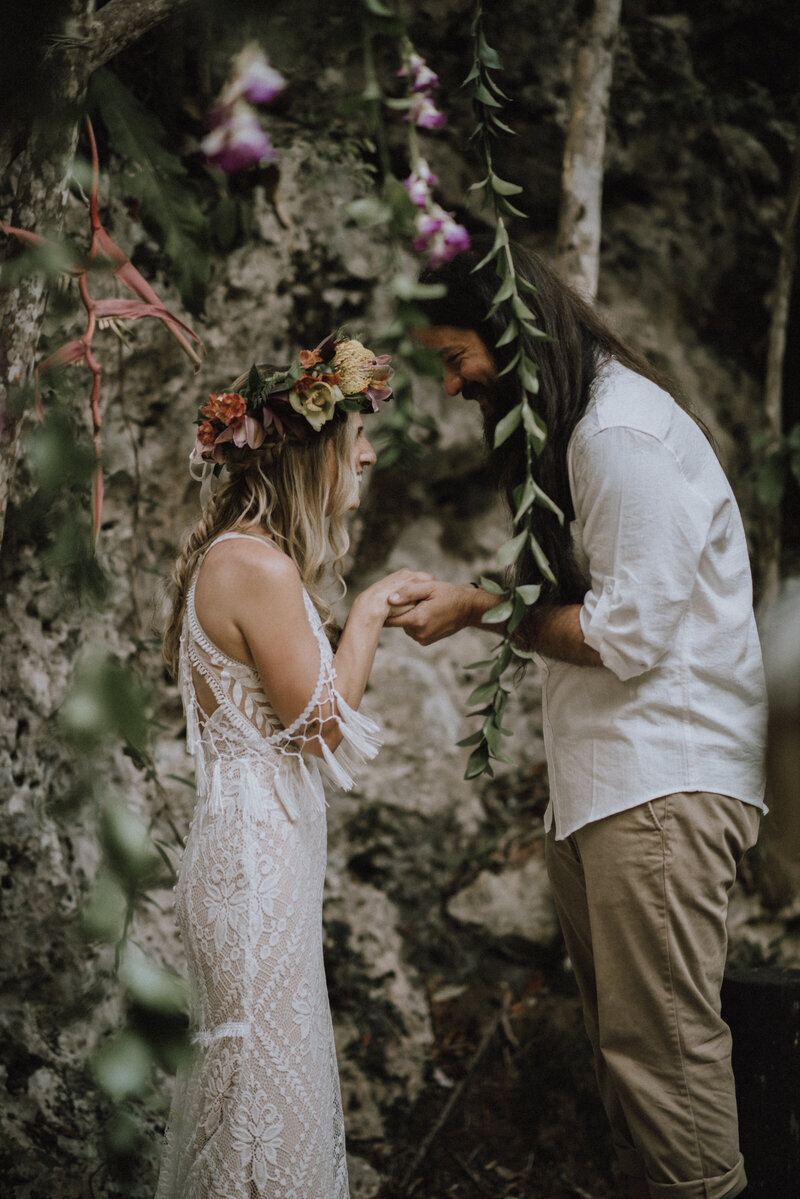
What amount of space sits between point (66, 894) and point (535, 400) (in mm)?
1721

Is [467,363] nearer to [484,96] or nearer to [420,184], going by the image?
[484,96]

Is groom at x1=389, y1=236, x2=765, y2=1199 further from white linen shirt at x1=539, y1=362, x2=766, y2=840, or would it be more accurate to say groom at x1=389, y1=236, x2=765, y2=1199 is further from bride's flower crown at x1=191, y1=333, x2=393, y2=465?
bride's flower crown at x1=191, y1=333, x2=393, y2=465

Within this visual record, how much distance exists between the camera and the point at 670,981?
181cm

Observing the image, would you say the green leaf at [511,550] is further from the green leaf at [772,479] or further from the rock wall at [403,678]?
the green leaf at [772,479]

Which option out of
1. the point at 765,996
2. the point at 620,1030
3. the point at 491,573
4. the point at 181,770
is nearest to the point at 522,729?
the point at 491,573

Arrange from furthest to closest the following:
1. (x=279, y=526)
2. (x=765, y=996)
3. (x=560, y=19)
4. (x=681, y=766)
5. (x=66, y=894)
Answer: (x=560, y=19)
(x=66, y=894)
(x=765, y=996)
(x=279, y=526)
(x=681, y=766)

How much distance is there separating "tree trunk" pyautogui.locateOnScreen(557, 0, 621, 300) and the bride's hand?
54.6 inches

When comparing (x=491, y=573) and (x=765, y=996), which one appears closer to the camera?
(x=765, y=996)

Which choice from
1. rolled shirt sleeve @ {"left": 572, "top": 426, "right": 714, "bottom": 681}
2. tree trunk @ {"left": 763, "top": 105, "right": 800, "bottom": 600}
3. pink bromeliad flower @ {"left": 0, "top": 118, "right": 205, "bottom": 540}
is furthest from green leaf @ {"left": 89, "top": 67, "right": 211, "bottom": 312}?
tree trunk @ {"left": 763, "top": 105, "right": 800, "bottom": 600}

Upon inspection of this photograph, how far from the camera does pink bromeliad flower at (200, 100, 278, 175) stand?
47.2 inches

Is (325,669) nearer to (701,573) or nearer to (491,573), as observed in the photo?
(701,573)

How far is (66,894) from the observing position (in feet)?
8.12

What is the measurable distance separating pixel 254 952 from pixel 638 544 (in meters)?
1.03

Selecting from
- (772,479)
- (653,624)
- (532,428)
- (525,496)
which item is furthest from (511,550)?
(772,479)
